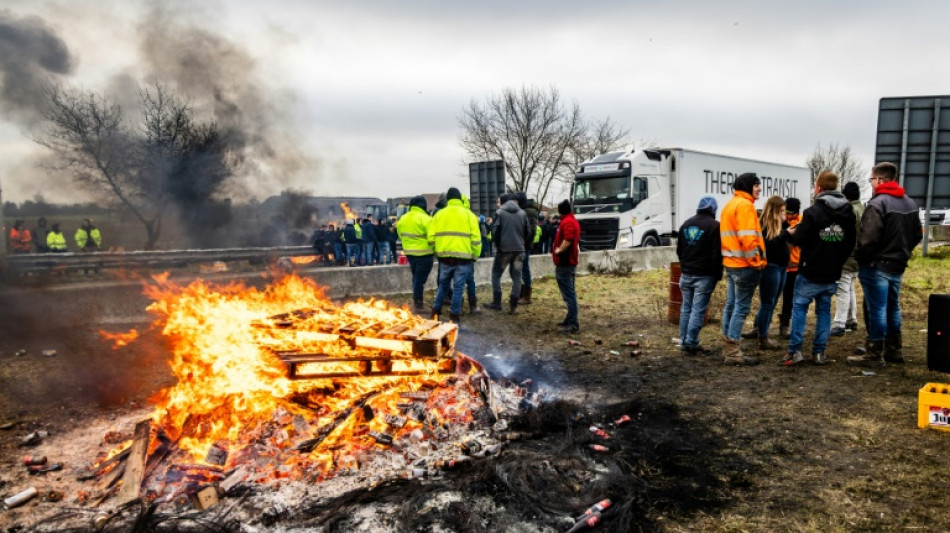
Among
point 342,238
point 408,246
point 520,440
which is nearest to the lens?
point 520,440

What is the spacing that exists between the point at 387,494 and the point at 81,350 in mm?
5743

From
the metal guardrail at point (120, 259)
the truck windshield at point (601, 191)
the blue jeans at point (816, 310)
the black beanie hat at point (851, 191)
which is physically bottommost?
the blue jeans at point (816, 310)

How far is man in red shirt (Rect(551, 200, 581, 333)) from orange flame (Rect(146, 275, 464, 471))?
348 cm

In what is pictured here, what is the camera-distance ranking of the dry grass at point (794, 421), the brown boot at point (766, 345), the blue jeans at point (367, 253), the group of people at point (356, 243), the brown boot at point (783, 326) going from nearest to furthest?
the dry grass at point (794, 421), the brown boot at point (766, 345), the brown boot at point (783, 326), the group of people at point (356, 243), the blue jeans at point (367, 253)

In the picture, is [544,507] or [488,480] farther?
[488,480]

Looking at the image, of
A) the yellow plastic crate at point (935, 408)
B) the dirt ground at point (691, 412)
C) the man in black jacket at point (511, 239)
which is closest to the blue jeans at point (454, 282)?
the dirt ground at point (691, 412)

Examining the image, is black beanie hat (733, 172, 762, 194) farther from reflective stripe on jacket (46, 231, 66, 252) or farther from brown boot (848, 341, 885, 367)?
reflective stripe on jacket (46, 231, 66, 252)

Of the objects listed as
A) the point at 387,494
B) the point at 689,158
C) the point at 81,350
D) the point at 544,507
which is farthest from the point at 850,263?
the point at 689,158

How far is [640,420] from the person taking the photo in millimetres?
5094

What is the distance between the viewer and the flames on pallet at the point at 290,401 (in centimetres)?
411

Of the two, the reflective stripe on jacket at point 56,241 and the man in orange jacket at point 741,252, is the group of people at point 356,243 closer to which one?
the reflective stripe on jacket at point 56,241

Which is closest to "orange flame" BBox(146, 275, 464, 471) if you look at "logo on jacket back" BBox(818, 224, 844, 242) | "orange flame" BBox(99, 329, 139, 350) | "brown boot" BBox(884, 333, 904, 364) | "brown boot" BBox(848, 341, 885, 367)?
"orange flame" BBox(99, 329, 139, 350)

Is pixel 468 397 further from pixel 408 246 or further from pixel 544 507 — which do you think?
pixel 408 246

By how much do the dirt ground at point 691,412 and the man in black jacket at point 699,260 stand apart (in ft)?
2.01
